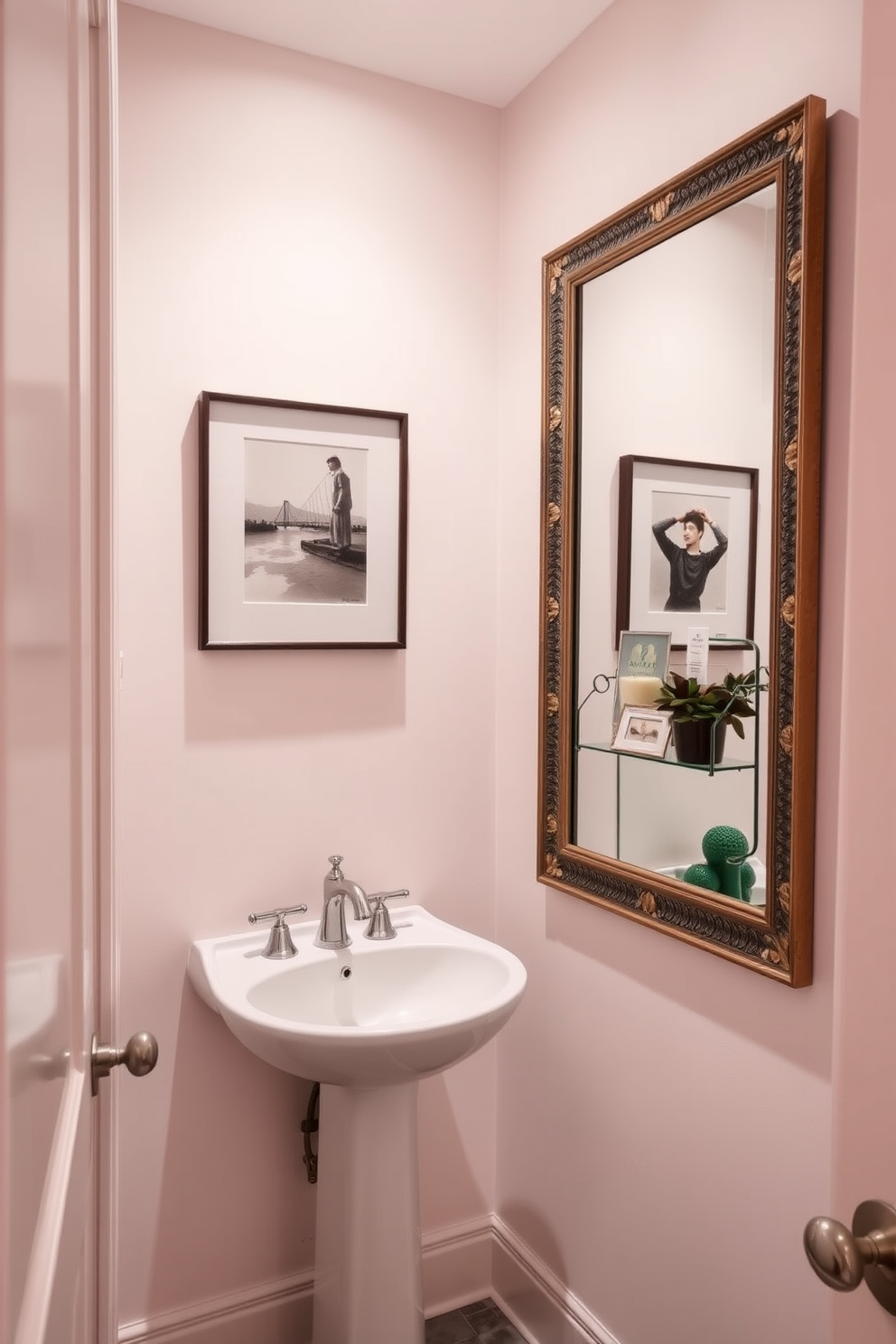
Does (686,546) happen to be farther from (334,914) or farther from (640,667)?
(334,914)

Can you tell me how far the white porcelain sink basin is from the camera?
1484 millimetres

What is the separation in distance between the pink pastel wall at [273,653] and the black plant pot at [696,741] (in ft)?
2.16

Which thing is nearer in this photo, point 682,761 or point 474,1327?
point 682,761

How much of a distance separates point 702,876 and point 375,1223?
2.85 ft

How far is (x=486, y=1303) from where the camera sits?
207cm

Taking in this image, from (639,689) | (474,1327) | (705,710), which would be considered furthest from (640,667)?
(474,1327)

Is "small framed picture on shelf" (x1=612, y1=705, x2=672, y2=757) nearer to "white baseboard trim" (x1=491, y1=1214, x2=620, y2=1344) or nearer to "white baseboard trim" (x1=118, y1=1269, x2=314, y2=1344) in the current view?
"white baseboard trim" (x1=491, y1=1214, x2=620, y2=1344)

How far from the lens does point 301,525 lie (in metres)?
1.88

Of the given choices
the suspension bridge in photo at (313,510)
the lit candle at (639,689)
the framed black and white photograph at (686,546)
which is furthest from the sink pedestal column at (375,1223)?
the suspension bridge in photo at (313,510)

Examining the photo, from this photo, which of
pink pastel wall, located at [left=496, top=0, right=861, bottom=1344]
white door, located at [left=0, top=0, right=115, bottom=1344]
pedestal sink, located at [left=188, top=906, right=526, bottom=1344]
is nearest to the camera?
white door, located at [left=0, top=0, right=115, bottom=1344]

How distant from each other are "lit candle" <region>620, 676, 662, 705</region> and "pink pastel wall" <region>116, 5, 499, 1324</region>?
0.51 m

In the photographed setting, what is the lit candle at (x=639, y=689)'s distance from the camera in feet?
5.26

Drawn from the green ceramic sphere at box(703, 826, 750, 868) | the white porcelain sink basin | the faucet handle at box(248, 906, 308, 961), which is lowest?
the white porcelain sink basin

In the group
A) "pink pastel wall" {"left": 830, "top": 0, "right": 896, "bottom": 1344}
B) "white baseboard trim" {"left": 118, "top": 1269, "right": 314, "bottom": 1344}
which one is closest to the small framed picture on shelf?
"pink pastel wall" {"left": 830, "top": 0, "right": 896, "bottom": 1344}
